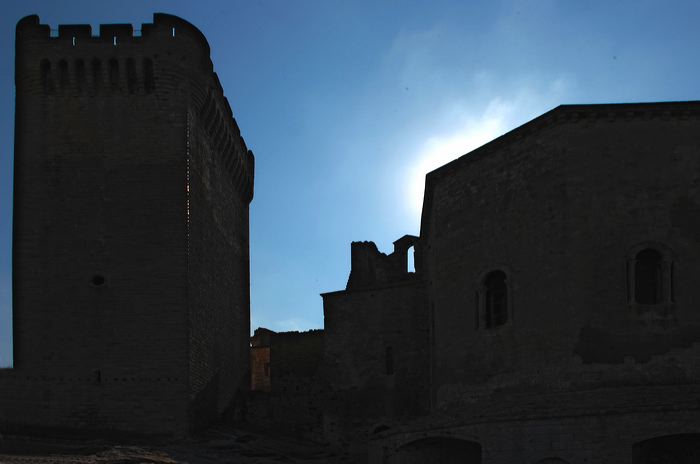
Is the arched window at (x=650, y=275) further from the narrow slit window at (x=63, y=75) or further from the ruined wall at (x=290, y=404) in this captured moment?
the narrow slit window at (x=63, y=75)

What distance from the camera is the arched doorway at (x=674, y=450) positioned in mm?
16344

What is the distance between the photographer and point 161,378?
71.8 ft

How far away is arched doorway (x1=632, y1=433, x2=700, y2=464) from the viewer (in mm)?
16344

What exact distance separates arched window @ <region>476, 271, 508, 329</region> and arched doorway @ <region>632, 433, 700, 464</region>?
479cm

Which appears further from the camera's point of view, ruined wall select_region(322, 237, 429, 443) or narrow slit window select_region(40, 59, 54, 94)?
A: ruined wall select_region(322, 237, 429, 443)

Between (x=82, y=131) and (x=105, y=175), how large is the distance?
139 centimetres

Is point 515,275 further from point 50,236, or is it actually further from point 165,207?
point 50,236

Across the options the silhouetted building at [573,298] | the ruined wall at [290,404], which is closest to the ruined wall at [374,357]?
the ruined wall at [290,404]

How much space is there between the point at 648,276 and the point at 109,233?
13.3 m

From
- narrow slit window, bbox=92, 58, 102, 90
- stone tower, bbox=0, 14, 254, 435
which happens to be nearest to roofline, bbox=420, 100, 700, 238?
stone tower, bbox=0, 14, 254, 435

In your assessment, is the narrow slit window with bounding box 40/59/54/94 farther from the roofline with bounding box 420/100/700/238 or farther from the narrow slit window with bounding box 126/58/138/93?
the roofline with bounding box 420/100/700/238

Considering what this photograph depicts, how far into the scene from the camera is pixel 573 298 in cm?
1852

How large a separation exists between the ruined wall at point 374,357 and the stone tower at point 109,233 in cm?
436

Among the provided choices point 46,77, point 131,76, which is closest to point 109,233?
point 131,76
